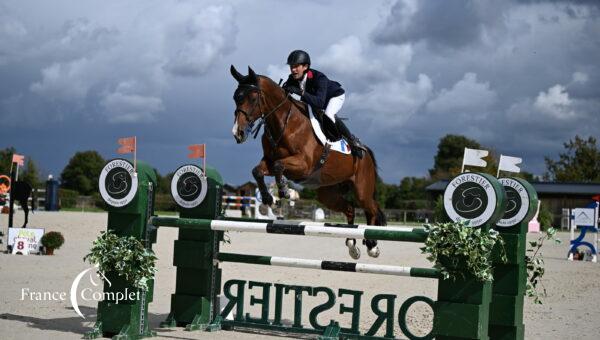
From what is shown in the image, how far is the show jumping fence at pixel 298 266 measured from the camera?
4340mm

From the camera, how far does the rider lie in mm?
6008

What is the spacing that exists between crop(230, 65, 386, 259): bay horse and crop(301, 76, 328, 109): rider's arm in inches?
3.6

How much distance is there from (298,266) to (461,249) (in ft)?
5.06

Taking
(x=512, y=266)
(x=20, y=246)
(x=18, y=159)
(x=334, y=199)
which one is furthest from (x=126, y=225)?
(x=18, y=159)

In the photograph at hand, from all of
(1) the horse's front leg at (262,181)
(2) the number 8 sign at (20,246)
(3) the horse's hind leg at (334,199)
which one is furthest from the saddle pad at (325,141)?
(2) the number 8 sign at (20,246)

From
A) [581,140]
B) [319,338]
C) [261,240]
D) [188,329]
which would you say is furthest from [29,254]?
[581,140]

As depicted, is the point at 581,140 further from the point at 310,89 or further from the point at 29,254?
the point at 310,89

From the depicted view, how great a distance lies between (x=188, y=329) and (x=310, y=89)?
2.38m

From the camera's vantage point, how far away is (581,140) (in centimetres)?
4559

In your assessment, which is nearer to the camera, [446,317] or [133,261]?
[446,317]

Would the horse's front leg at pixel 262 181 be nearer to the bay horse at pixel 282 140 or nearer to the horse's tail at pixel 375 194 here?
the bay horse at pixel 282 140

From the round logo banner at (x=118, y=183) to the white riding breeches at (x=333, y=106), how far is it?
1.89 meters

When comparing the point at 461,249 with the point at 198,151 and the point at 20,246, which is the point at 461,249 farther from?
the point at 20,246

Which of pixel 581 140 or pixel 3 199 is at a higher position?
pixel 581 140
